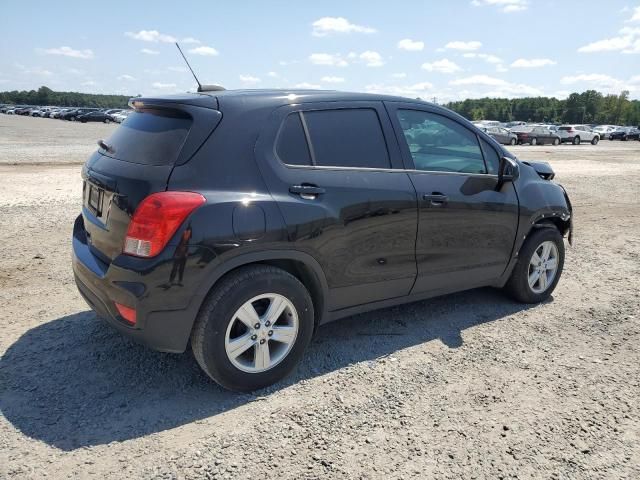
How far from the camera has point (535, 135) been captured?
121 ft

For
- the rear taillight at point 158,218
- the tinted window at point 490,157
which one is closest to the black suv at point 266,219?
the rear taillight at point 158,218

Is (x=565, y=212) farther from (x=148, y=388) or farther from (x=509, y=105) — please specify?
(x=509, y=105)

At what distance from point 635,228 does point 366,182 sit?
6642mm

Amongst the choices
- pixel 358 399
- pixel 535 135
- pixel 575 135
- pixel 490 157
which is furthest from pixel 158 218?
pixel 575 135

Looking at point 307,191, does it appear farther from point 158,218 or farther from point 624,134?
point 624,134

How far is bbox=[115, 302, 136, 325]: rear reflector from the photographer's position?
2843 millimetres

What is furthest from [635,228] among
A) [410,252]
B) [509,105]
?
[509,105]

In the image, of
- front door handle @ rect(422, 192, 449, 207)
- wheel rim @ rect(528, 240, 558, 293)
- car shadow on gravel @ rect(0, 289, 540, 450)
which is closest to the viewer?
car shadow on gravel @ rect(0, 289, 540, 450)

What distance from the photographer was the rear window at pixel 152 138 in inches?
117

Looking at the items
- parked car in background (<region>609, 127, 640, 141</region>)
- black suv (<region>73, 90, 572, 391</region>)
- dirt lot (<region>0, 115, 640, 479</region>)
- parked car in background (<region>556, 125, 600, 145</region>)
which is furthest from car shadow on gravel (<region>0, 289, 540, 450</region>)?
parked car in background (<region>609, 127, 640, 141</region>)

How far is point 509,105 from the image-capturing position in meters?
130

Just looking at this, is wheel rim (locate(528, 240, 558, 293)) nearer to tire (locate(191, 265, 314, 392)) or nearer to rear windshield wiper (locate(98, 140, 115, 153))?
tire (locate(191, 265, 314, 392))

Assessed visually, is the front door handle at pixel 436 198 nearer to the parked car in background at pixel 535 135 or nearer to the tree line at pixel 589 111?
the parked car in background at pixel 535 135

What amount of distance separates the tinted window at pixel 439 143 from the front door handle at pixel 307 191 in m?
0.95
